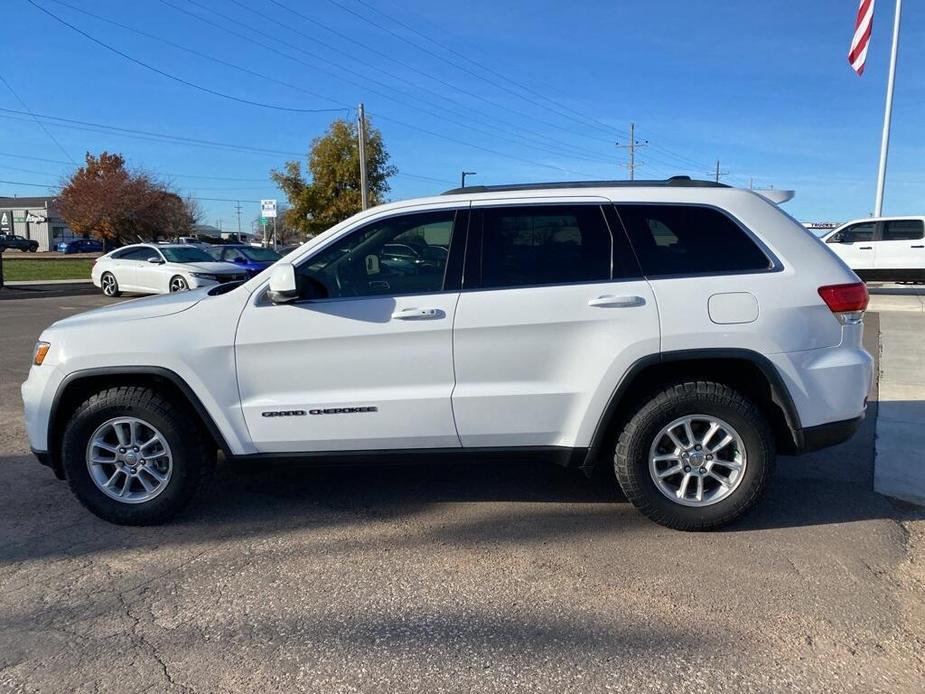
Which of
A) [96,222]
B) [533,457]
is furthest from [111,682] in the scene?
[96,222]

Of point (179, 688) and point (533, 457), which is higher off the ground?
point (533, 457)

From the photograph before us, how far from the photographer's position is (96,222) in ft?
144

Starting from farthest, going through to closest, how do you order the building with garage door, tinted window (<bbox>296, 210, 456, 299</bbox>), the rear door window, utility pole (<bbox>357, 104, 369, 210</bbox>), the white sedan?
the building with garage door
utility pole (<bbox>357, 104, 369, 210</bbox>)
the rear door window
the white sedan
tinted window (<bbox>296, 210, 456, 299</bbox>)

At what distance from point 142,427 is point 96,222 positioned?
150 feet

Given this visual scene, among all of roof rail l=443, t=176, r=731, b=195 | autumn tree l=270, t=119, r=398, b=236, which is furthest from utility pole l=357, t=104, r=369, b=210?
roof rail l=443, t=176, r=731, b=195

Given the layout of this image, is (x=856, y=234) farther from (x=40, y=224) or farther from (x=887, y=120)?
(x=40, y=224)

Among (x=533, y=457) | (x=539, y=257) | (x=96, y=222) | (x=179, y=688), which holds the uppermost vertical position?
(x=96, y=222)

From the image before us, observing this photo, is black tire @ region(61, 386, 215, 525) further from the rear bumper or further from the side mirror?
the rear bumper

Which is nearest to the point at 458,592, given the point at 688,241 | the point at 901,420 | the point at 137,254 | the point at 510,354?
the point at 510,354

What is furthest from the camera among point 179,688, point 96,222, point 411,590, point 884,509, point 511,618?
point 96,222

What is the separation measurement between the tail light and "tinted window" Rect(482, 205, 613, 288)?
1.14 meters

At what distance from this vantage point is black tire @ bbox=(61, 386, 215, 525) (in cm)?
388

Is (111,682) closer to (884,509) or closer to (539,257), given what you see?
(539,257)

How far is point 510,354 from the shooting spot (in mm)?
3717
